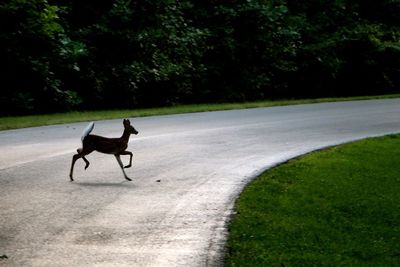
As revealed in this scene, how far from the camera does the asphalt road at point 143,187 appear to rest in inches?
242

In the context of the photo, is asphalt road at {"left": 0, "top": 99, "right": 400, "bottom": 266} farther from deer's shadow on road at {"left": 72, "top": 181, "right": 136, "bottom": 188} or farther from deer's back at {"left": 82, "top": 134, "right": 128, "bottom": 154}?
deer's back at {"left": 82, "top": 134, "right": 128, "bottom": 154}

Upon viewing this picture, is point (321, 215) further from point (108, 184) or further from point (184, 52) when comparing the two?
point (184, 52)

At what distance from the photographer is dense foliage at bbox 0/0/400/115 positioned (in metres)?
21.2

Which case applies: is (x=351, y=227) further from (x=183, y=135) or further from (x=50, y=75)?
(x=50, y=75)

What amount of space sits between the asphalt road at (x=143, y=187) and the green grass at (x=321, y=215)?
0.29 m

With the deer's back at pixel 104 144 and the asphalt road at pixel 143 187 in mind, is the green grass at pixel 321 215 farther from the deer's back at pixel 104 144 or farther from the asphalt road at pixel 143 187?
the deer's back at pixel 104 144

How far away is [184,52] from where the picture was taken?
24.6 m

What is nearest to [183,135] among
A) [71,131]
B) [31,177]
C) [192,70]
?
[71,131]

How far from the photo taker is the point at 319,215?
24.3ft

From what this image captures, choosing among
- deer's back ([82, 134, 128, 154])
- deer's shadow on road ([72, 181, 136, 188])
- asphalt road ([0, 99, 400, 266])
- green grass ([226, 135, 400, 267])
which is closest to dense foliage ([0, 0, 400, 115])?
asphalt road ([0, 99, 400, 266])

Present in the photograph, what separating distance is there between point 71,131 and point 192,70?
33.7 feet

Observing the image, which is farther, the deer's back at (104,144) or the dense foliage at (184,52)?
the dense foliage at (184,52)

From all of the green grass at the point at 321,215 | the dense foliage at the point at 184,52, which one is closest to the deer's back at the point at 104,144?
the green grass at the point at 321,215

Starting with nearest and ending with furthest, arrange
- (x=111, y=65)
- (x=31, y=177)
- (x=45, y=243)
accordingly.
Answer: (x=45, y=243), (x=31, y=177), (x=111, y=65)
